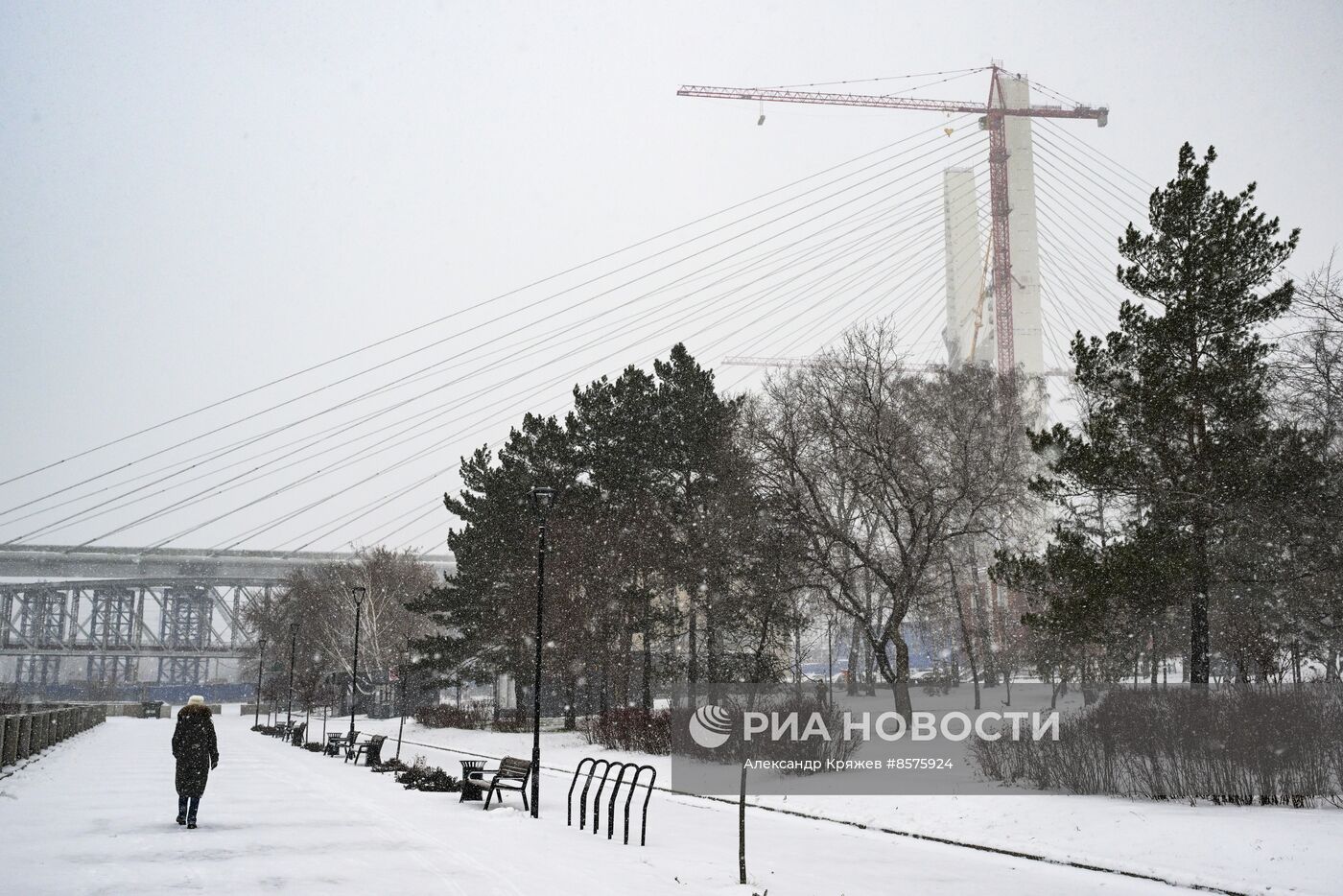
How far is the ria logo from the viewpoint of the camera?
26.8 m

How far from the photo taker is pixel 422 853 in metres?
12.9

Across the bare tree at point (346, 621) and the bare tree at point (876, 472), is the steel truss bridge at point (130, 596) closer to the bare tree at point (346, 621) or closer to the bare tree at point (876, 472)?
the bare tree at point (346, 621)

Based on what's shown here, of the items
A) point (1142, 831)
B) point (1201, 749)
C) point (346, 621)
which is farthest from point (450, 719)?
point (1142, 831)

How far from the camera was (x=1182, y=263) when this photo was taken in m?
21.3

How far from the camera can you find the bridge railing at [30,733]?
23828mm

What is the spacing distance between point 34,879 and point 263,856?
99.5 inches

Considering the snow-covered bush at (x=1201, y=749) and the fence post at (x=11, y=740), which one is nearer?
the snow-covered bush at (x=1201, y=749)

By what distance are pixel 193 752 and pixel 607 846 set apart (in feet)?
19.8

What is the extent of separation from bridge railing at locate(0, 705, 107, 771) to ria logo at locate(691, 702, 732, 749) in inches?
660

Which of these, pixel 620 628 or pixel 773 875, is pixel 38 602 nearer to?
pixel 620 628

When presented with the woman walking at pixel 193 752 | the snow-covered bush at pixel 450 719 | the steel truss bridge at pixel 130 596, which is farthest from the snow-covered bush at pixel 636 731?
the steel truss bridge at pixel 130 596

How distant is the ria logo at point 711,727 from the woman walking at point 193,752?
14.8 meters

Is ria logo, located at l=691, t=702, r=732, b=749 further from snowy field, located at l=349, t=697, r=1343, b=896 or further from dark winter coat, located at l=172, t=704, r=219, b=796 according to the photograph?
dark winter coat, located at l=172, t=704, r=219, b=796

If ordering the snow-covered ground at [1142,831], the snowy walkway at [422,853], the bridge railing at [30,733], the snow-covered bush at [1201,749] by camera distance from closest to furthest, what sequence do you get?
the snowy walkway at [422,853] < the snow-covered ground at [1142,831] < the snow-covered bush at [1201,749] < the bridge railing at [30,733]
